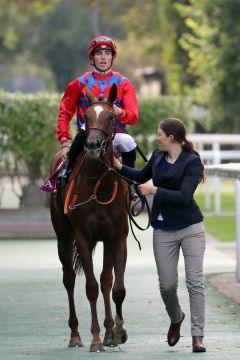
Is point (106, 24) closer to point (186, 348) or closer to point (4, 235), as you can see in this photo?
point (4, 235)

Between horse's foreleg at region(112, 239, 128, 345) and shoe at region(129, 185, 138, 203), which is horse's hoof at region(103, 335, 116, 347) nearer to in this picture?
horse's foreleg at region(112, 239, 128, 345)

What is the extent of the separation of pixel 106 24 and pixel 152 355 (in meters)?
99.2

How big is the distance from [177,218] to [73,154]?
53.3 inches

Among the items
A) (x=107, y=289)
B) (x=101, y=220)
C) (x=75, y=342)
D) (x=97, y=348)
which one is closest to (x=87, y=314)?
(x=107, y=289)

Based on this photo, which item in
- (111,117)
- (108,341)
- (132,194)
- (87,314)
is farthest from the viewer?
(87,314)

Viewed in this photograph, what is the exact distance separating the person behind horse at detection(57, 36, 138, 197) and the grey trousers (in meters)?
1.22

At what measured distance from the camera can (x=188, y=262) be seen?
32.9 feet

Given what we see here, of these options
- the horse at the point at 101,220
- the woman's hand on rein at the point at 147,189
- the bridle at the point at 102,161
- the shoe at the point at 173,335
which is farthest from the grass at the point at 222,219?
the woman's hand on rein at the point at 147,189

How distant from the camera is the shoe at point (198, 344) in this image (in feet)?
32.3

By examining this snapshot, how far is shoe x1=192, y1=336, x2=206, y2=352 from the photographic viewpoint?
9852 mm

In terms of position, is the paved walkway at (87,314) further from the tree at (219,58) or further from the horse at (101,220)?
the tree at (219,58)

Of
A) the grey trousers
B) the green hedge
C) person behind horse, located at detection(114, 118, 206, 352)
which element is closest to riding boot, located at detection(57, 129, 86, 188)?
person behind horse, located at detection(114, 118, 206, 352)

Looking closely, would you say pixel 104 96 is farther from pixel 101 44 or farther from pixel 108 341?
pixel 108 341

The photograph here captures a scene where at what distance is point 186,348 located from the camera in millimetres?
10172
